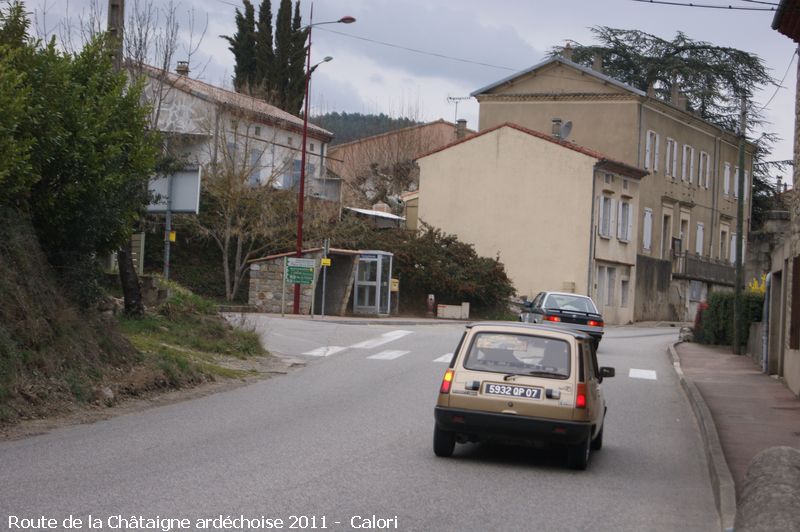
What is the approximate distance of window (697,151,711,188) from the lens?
64.2 metres

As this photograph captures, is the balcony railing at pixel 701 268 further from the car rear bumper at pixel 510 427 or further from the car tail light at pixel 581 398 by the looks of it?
the car rear bumper at pixel 510 427

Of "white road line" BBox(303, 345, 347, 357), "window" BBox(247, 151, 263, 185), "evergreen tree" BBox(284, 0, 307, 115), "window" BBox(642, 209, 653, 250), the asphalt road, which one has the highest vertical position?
"evergreen tree" BBox(284, 0, 307, 115)

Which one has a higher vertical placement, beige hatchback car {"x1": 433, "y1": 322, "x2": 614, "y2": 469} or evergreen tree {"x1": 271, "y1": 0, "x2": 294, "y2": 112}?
evergreen tree {"x1": 271, "y1": 0, "x2": 294, "y2": 112}

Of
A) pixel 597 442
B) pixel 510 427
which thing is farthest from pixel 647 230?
pixel 510 427

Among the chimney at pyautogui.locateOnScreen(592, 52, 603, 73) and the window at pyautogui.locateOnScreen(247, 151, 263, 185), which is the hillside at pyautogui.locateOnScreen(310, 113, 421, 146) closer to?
the chimney at pyautogui.locateOnScreen(592, 52, 603, 73)

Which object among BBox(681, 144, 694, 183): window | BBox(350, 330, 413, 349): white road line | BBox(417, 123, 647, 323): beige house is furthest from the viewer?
BBox(681, 144, 694, 183): window

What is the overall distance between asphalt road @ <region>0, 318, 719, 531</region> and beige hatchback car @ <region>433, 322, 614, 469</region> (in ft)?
1.16

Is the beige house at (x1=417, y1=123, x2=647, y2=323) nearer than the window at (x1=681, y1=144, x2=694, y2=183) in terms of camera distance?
Yes

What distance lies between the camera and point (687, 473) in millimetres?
11266

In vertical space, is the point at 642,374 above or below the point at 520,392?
below

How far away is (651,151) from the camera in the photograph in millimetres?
57875

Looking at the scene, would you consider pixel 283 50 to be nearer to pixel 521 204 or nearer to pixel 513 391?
pixel 521 204

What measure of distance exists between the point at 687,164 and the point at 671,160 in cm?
265

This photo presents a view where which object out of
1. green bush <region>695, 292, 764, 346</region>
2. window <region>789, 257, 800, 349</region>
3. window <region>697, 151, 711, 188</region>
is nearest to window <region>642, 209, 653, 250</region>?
window <region>697, 151, 711, 188</region>
